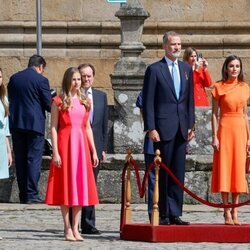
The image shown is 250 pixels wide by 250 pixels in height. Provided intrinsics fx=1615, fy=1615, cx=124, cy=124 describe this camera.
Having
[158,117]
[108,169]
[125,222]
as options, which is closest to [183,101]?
[158,117]

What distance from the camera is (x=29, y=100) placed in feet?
62.1

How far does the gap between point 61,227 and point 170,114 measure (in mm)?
1823

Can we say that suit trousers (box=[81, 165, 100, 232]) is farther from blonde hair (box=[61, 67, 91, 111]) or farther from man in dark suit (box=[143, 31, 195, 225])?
blonde hair (box=[61, 67, 91, 111])

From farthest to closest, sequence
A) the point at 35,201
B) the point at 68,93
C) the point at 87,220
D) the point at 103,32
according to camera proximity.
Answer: the point at 103,32 → the point at 35,201 → the point at 87,220 → the point at 68,93

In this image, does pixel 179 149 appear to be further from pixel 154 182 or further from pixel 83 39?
pixel 83 39

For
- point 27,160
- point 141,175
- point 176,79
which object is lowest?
point 141,175

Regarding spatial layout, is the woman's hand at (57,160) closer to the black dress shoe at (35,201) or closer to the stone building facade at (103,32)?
the black dress shoe at (35,201)

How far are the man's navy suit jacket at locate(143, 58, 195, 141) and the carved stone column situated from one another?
3.70 meters

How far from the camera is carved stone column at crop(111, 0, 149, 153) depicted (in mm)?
18953

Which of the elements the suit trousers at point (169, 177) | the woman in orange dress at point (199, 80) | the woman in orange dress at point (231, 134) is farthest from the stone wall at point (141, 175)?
the suit trousers at point (169, 177)

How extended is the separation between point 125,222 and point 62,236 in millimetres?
613

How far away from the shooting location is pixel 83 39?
23.4 metres

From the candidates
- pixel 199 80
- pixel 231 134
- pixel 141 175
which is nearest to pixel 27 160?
pixel 141 175

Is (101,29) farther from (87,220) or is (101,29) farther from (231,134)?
(87,220)
